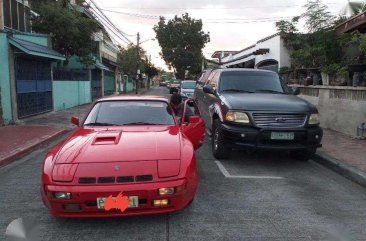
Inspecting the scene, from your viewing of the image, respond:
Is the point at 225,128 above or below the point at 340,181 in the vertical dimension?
above

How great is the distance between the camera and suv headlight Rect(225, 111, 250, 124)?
6.98 m

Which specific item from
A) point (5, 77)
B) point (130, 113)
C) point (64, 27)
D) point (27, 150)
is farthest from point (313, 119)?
point (64, 27)

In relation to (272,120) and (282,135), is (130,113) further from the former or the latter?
(282,135)

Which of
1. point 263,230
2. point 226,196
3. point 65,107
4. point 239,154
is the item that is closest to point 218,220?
point 263,230

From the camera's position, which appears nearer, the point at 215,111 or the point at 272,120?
the point at 272,120

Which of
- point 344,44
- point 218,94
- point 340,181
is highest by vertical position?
point 344,44

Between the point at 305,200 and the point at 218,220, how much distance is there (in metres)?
1.51

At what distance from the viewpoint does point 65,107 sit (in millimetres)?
21047

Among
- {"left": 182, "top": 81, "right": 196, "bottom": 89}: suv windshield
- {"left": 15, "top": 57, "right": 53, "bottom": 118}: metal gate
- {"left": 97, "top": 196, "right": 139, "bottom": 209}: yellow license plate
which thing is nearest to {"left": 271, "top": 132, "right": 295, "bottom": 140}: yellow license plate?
{"left": 97, "top": 196, "right": 139, "bottom": 209}: yellow license plate

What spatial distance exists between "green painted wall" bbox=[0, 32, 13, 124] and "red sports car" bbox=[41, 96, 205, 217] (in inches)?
358

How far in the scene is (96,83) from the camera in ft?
104

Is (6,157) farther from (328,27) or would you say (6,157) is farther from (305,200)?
(328,27)

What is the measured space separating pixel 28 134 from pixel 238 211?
7979 mm

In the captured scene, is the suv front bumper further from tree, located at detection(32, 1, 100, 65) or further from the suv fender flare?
tree, located at detection(32, 1, 100, 65)
